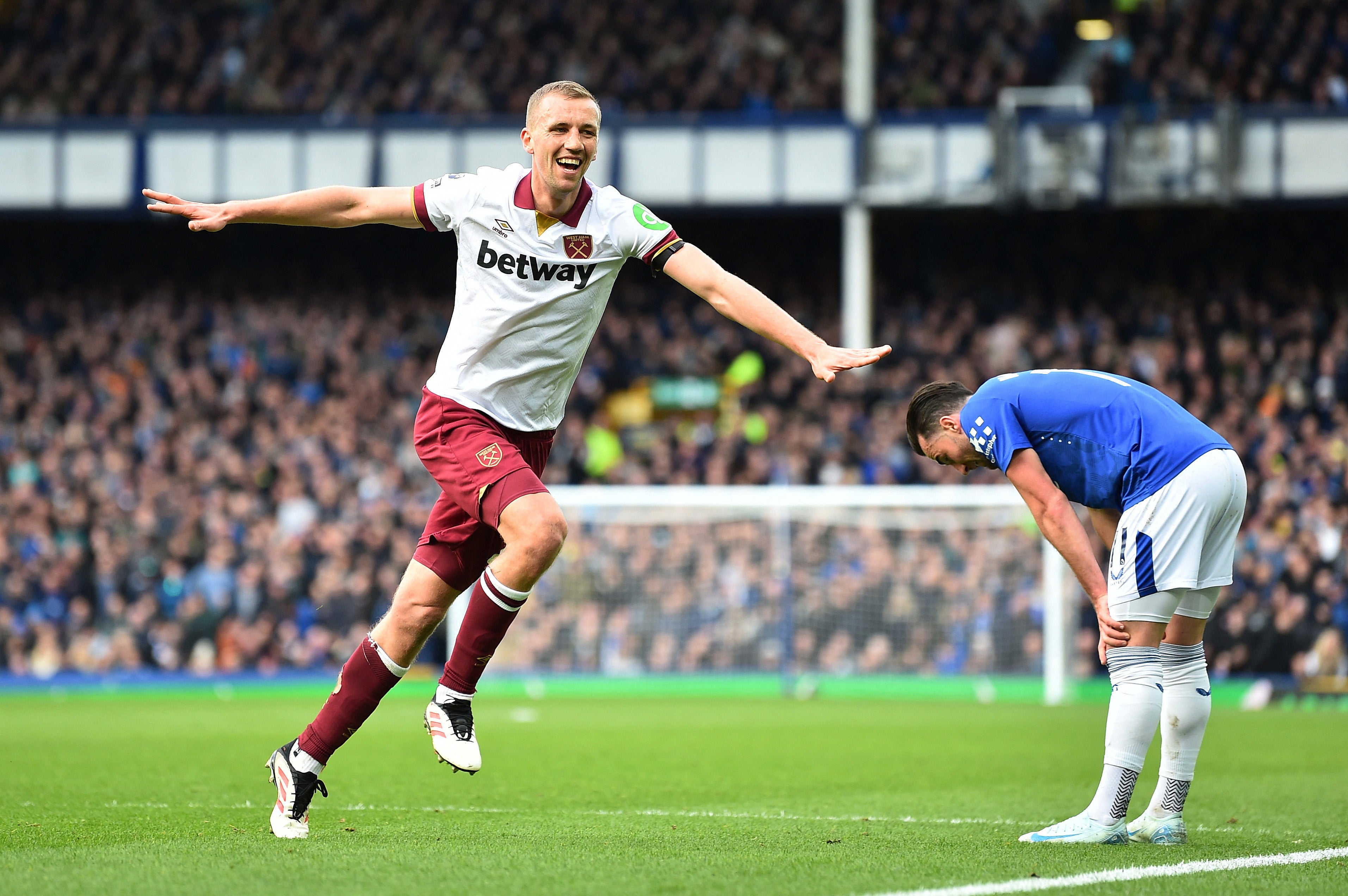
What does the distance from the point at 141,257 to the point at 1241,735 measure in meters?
22.1

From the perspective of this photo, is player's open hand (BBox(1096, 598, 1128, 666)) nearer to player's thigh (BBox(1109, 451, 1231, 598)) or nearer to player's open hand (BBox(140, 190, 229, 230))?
player's thigh (BBox(1109, 451, 1231, 598))

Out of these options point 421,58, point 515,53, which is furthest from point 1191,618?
point 421,58

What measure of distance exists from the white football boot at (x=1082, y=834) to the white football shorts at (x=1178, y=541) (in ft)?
2.54

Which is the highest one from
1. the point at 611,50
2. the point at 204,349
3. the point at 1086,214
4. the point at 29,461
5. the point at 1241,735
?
the point at 611,50

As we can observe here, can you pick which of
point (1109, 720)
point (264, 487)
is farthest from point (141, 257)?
point (1109, 720)

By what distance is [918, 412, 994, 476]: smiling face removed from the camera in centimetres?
595

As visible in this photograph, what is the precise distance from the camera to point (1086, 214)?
2748 centimetres

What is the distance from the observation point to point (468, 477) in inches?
227

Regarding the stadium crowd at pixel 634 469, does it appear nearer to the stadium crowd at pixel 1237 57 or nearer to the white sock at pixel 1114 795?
the stadium crowd at pixel 1237 57

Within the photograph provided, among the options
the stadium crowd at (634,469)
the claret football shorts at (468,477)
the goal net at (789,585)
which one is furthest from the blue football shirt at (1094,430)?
the stadium crowd at (634,469)

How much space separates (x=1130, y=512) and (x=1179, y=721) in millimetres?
847

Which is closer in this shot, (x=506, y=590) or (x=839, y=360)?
(x=839, y=360)

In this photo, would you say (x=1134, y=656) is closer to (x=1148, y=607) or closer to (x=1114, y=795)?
(x=1148, y=607)

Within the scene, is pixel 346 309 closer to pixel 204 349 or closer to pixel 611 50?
pixel 204 349
